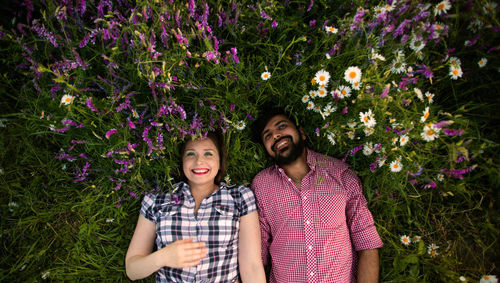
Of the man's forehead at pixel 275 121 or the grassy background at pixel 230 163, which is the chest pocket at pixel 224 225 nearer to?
the grassy background at pixel 230 163

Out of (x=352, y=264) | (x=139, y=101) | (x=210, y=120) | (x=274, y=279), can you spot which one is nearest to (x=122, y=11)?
(x=139, y=101)

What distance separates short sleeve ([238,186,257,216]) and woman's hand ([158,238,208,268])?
1.67ft

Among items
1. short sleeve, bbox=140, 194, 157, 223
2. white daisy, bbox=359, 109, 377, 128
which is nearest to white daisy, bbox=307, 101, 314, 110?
white daisy, bbox=359, 109, 377, 128

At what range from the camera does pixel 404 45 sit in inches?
92.1

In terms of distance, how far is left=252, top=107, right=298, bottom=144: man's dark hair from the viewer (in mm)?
2898

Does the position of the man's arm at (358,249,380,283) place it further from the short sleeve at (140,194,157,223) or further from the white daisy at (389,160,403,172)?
the short sleeve at (140,194,157,223)

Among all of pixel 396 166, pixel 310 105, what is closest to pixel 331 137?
pixel 310 105

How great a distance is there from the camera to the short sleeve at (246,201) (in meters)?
2.71

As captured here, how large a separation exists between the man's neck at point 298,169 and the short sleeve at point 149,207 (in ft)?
4.37

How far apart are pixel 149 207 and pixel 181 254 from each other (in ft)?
2.07

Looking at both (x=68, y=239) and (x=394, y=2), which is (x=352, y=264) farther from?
(x=68, y=239)

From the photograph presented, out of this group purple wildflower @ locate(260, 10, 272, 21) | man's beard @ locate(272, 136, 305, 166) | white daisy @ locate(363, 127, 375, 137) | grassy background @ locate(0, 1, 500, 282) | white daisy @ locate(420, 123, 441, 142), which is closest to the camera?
white daisy @ locate(420, 123, 441, 142)

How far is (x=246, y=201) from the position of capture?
2748 mm

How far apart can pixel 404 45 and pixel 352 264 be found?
2.07 m
